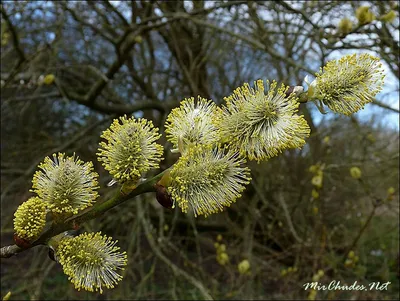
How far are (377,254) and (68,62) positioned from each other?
404cm

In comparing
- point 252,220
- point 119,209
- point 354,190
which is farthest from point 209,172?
point 354,190

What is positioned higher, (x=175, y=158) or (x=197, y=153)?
(x=175, y=158)

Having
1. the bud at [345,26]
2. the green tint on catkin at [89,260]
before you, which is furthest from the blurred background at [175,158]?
the green tint on catkin at [89,260]

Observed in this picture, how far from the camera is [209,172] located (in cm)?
98

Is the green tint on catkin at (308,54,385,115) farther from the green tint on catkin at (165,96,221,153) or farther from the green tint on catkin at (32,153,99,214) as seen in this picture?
the green tint on catkin at (32,153,99,214)

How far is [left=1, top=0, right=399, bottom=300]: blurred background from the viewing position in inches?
138

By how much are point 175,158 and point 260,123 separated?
2.86 meters

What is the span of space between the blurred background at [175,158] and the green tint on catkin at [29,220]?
211 centimetres

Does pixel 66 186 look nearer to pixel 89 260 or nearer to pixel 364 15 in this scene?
pixel 89 260

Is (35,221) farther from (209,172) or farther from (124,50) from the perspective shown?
Result: (124,50)

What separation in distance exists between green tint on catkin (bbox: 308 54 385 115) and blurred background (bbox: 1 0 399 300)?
7.11 feet

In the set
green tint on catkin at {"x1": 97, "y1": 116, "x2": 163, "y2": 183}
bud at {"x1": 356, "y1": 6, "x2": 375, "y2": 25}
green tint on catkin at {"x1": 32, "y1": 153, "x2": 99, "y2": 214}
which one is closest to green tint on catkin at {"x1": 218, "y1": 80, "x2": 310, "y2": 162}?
green tint on catkin at {"x1": 97, "y1": 116, "x2": 163, "y2": 183}

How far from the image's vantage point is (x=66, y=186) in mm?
996

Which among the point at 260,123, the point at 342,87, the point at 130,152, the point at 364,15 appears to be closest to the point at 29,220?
the point at 130,152
